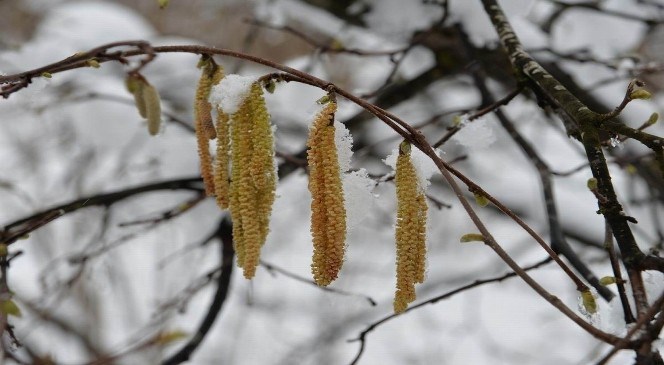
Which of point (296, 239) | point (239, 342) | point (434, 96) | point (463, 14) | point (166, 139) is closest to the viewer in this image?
point (463, 14)

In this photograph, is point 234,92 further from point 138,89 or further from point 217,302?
point 217,302

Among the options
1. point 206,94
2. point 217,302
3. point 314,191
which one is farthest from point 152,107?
point 217,302

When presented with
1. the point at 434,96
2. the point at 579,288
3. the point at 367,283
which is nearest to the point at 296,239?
the point at 367,283

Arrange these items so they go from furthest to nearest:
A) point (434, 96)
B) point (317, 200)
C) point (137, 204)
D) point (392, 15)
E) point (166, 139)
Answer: point (434, 96)
point (137, 204)
point (166, 139)
point (392, 15)
point (317, 200)

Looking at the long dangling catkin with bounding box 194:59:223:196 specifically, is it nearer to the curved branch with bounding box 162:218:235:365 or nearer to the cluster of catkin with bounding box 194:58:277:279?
the cluster of catkin with bounding box 194:58:277:279

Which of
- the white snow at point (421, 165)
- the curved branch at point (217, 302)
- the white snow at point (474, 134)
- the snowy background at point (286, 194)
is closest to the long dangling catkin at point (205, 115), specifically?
the snowy background at point (286, 194)

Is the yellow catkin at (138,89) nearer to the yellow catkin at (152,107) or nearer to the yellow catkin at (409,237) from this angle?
the yellow catkin at (152,107)

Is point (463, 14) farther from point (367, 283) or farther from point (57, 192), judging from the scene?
point (367, 283)

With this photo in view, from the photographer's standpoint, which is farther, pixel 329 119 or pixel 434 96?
pixel 434 96
